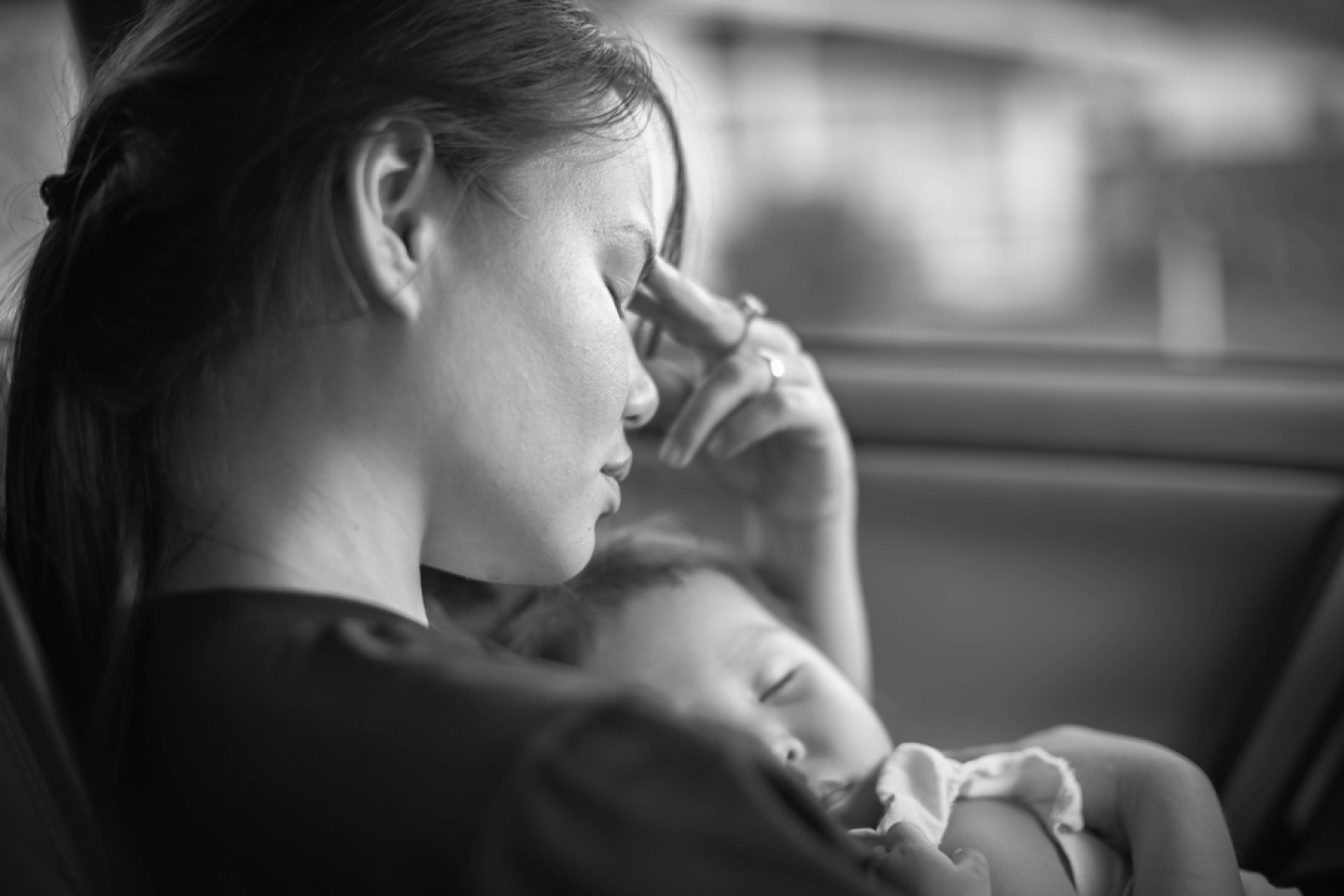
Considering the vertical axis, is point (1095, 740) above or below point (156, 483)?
below

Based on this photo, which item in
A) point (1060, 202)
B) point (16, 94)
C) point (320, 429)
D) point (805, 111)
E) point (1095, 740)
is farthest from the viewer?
point (805, 111)

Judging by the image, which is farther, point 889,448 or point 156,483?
point 889,448

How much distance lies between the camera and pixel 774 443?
1527 mm

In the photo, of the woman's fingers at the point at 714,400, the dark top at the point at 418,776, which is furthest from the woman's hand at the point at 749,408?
the dark top at the point at 418,776

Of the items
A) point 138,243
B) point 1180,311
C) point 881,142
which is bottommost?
point 1180,311

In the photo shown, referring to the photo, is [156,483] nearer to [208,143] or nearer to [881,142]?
[208,143]

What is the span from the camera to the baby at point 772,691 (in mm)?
1162

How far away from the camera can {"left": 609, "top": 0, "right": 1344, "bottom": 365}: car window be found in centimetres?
488

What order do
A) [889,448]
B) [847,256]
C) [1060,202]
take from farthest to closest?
[1060,202]
[847,256]
[889,448]

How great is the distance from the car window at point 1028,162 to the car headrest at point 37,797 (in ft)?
11.1

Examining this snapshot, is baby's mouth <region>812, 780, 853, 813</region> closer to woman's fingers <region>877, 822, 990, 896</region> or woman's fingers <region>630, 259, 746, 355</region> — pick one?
woman's fingers <region>877, 822, 990, 896</region>

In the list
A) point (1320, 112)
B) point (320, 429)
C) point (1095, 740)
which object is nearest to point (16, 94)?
point (320, 429)

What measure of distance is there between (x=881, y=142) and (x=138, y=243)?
6740 millimetres

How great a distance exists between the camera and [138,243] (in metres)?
0.90
